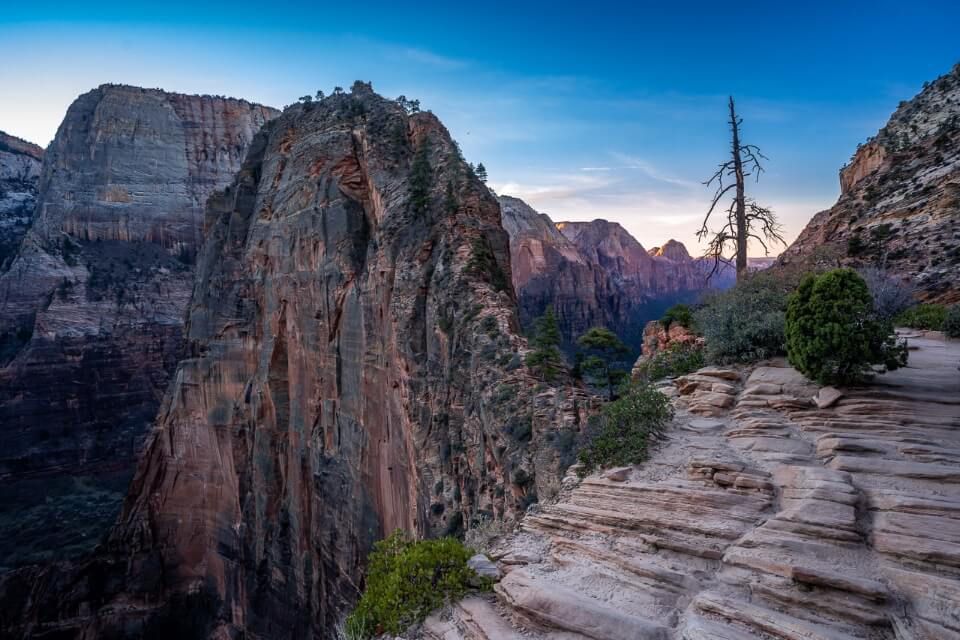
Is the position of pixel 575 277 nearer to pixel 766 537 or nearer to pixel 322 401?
pixel 322 401

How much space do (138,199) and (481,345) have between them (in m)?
77.9

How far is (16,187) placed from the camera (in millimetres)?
81250

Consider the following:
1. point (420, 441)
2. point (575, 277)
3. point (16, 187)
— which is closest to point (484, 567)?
point (420, 441)

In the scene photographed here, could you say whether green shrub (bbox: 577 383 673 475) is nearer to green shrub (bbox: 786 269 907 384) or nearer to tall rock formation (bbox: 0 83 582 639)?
tall rock formation (bbox: 0 83 582 639)

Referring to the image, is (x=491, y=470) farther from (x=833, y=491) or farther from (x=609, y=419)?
(x=833, y=491)

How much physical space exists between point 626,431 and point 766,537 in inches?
133

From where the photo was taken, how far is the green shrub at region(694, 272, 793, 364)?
11.1 metres

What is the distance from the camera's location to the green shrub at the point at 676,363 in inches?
490

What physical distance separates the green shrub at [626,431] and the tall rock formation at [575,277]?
5942 cm

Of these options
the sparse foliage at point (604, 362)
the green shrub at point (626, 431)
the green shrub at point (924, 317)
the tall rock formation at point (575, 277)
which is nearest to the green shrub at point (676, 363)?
the sparse foliage at point (604, 362)

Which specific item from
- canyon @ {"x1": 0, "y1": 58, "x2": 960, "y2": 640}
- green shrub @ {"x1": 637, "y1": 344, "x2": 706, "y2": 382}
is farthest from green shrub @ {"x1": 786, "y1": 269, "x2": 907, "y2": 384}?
green shrub @ {"x1": 637, "y1": 344, "x2": 706, "y2": 382}

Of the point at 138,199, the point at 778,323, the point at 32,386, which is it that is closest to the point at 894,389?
the point at 778,323

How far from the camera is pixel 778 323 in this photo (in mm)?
11016

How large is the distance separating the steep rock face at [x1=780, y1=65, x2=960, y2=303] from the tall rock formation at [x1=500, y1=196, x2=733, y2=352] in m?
47.8
